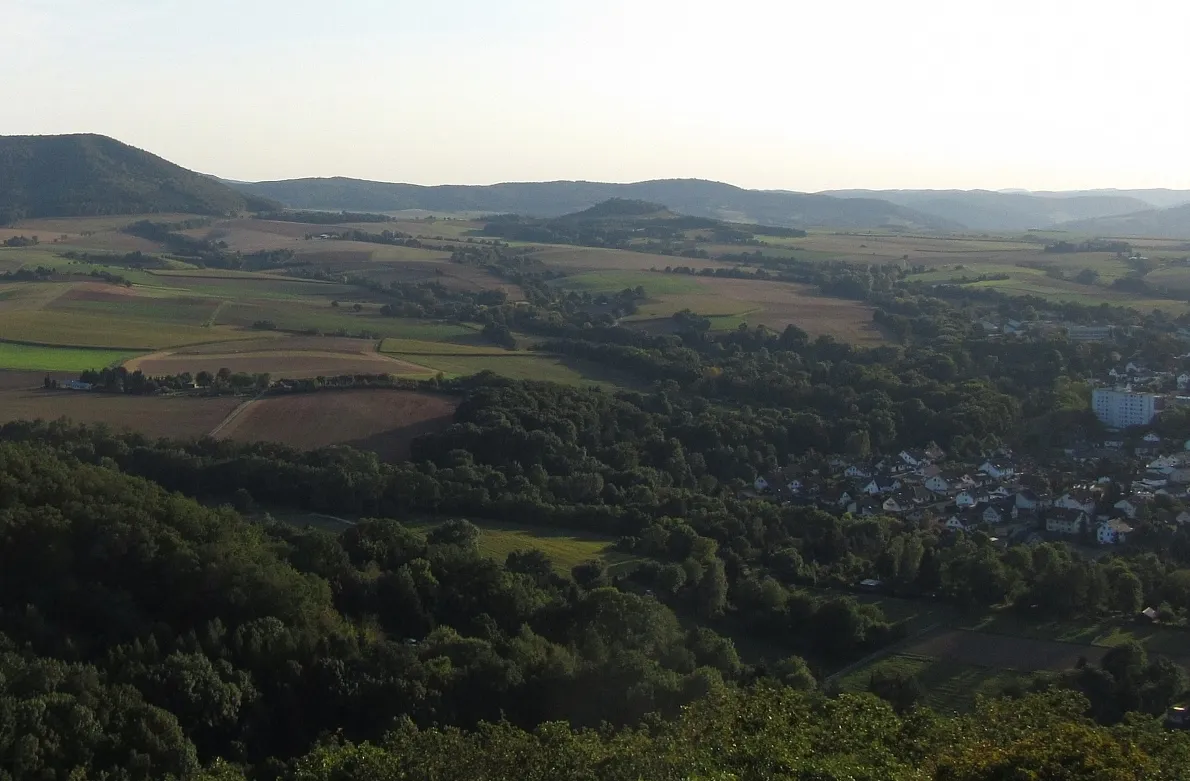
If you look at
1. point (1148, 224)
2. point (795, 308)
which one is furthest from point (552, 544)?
point (1148, 224)

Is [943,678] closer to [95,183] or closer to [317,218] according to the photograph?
[317,218]

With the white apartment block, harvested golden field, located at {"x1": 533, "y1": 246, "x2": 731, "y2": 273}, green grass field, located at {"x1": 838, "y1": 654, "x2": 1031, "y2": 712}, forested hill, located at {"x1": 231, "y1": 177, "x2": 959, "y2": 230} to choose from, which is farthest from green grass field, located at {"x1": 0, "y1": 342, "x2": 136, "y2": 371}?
forested hill, located at {"x1": 231, "y1": 177, "x2": 959, "y2": 230}

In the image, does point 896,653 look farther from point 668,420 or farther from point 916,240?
point 916,240

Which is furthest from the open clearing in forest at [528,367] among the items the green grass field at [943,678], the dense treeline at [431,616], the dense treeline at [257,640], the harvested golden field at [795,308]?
the green grass field at [943,678]

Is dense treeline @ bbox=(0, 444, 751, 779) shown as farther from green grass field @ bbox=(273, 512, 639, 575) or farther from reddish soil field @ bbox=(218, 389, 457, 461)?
reddish soil field @ bbox=(218, 389, 457, 461)

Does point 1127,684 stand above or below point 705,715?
below

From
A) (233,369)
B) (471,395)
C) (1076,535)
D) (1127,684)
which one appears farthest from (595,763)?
(233,369)

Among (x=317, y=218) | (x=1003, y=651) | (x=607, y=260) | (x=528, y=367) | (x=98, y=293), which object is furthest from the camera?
(x=317, y=218)
